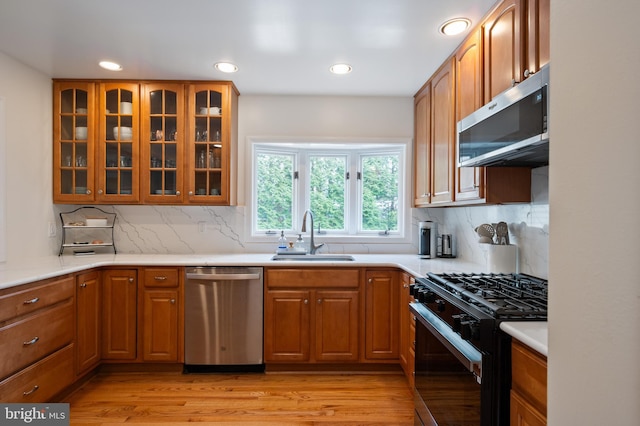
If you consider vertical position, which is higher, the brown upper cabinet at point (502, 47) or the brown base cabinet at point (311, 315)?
the brown upper cabinet at point (502, 47)

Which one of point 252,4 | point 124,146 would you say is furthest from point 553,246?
point 124,146

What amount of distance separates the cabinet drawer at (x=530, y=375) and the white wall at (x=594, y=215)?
0.56 m

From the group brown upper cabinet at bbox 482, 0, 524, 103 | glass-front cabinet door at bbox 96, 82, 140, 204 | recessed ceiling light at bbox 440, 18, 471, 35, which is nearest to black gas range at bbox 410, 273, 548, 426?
brown upper cabinet at bbox 482, 0, 524, 103

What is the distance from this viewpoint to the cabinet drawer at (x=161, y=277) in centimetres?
265

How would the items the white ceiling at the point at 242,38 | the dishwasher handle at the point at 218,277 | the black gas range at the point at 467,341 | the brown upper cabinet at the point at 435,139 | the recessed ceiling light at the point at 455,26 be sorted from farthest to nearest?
the dishwasher handle at the point at 218,277 < the brown upper cabinet at the point at 435,139 < the recessed ceiling light at the point at 455,26 < the white ceiling at the point at 242,38 < the black gas range at the point at 467,341

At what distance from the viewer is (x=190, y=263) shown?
2.63m

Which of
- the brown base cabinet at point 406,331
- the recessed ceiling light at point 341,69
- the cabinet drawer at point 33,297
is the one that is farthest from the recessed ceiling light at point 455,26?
the cabinet drawer at point 33,297

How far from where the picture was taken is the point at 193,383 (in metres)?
2.56

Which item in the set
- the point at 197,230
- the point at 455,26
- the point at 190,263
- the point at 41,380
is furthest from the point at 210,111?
the point at 41,380

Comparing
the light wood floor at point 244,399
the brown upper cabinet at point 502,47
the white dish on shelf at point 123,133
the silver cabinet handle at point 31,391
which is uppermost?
the brown upper cabinet at point 502,47

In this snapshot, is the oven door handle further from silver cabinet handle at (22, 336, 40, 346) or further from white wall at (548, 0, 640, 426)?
silver cabinet handle at (22, 336, 40, 346)

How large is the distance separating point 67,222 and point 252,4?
259cm

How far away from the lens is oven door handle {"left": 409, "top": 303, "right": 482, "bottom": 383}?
4.21 ft

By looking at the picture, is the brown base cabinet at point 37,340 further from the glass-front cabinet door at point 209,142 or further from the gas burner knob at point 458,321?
the gas burner knob at point 458,321
